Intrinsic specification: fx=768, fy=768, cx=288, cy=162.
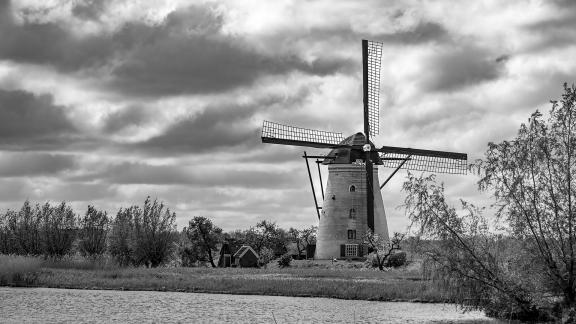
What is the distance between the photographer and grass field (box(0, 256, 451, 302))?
38844mm

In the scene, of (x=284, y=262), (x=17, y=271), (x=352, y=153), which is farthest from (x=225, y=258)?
(x=17, y=271)

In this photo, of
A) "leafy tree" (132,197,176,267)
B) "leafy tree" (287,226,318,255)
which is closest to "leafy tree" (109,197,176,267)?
"leafy tree" (132,197,176,267)

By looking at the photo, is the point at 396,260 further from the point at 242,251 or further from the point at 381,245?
the point at 242,251

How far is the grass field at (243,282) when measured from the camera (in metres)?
38.8

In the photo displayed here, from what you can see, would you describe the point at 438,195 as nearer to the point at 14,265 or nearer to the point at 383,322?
the point at 383,322

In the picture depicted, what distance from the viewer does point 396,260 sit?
6200cm

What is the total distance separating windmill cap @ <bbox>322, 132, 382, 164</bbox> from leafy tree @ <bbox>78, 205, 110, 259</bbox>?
23541 millimetres

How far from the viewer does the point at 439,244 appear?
26.3m

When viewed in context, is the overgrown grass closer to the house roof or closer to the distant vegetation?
the distant vegetation

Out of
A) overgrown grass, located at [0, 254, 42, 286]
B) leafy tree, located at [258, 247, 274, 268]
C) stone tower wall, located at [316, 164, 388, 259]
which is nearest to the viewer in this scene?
overgrown grass, located at [0, 254, 42, 286]

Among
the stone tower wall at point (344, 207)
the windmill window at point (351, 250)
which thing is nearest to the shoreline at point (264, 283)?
Result: the windmill window at point (351, 250)

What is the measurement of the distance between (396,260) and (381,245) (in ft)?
5.56

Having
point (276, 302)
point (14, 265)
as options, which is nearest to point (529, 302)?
point (276, 302)

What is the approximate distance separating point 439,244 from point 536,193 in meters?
3.63
